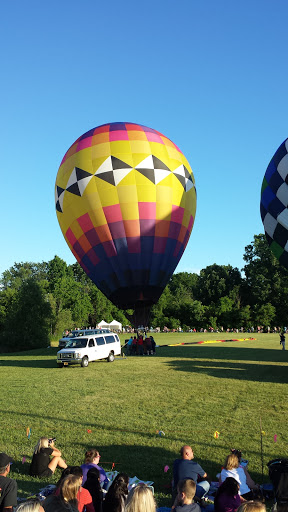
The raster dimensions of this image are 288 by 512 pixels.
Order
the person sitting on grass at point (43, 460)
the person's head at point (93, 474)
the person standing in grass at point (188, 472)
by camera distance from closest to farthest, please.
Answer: the person's head at point (93, 474), the person standing in grass at point (188, 472), the person sitting on grass at point (43, 460)

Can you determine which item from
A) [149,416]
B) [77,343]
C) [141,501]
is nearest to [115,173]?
[77,343]

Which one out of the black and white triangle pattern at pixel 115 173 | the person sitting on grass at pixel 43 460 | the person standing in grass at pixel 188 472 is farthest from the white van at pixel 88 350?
the person standing in grass at pixel 188 472

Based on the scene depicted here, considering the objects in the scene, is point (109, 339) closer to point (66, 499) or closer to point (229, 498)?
point (229, 498)

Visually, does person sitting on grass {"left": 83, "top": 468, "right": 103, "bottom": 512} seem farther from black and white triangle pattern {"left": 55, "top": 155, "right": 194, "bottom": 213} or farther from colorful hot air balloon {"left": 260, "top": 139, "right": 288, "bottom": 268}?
black and white triangle pattern {"left": 55, "top": 155, "right": 194, "bottom": 213}

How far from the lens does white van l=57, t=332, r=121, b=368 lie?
908 inches

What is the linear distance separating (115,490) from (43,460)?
8.06 feet

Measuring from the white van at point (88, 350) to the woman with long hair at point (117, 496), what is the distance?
1797cm

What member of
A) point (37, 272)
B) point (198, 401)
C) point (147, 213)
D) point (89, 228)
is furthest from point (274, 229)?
point (37, 272)

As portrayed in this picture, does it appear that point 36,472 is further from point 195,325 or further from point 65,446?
point 195,325

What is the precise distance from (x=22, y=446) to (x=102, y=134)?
70.9 ft

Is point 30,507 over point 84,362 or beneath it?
over

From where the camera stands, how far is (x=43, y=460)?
732 centimetres

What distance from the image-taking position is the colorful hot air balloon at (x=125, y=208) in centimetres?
2592

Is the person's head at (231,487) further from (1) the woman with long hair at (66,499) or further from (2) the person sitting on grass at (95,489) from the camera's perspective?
(1) the woman with long hair at (66,499)
